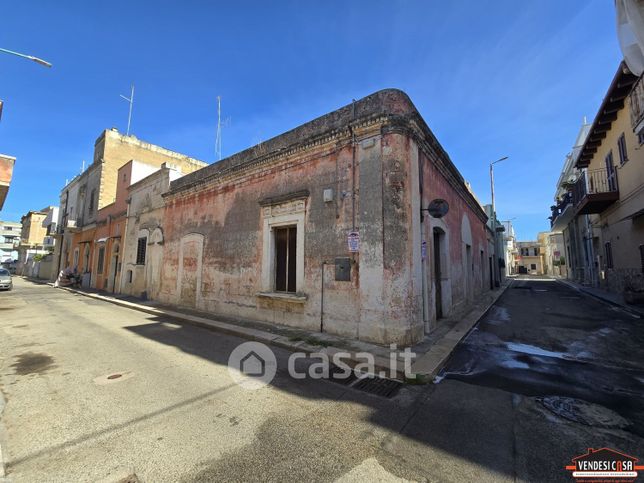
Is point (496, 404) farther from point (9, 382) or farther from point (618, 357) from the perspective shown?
point (9, 382)

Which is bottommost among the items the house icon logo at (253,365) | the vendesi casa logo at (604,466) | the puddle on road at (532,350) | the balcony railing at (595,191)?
the house icon logo at (253,365)

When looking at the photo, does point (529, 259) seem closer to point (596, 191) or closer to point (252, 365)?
point (596, 191)

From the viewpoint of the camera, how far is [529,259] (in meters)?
60.0

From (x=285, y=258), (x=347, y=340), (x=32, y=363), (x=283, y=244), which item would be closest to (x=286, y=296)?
(x=285, y=258)

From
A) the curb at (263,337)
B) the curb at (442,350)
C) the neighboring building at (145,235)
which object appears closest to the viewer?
the curb at (442,350)

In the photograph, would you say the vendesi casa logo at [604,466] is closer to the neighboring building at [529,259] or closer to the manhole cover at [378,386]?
the manhole cover at [378,386]

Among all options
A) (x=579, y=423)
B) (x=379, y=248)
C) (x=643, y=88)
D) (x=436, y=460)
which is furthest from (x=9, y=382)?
(x=643, y=88)

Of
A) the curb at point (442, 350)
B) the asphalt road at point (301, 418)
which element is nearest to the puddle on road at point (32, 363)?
the asphalt road at point (301, 418)

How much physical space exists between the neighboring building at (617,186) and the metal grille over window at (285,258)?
35.0 feet

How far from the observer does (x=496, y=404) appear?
3.59 m

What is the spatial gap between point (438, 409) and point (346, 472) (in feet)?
5.27

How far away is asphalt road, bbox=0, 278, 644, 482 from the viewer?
2475 millimetres

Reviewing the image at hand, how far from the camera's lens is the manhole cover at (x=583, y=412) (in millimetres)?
3107

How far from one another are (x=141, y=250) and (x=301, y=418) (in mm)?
15186
